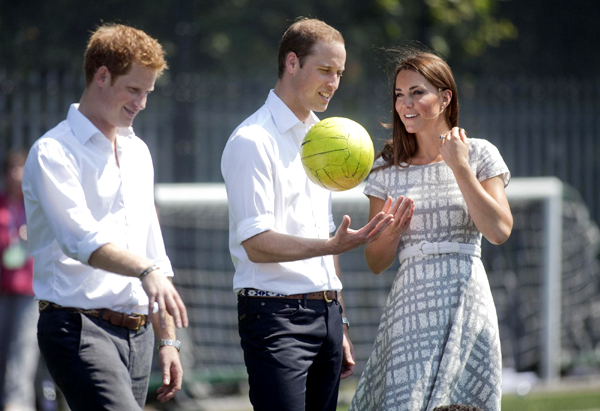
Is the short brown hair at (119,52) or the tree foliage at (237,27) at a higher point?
the tree foliage at (237,27)

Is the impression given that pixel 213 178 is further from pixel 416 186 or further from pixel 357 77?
pixel 416 186

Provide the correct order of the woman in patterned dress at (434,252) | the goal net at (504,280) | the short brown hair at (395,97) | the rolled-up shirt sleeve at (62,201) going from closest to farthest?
the rolled-up shirt sleeve at (62,201) → the woman in patterned dress at (434,252) → the short brown hair at (395,97) → the goal net at (504,280)

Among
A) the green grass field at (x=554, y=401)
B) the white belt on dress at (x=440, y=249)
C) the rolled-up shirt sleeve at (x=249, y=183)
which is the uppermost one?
the rolled-up shirt sleeve at (x=249, y=183)

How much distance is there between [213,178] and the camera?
28.1 feet

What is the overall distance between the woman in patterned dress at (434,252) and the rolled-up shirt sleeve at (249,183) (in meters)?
0.54

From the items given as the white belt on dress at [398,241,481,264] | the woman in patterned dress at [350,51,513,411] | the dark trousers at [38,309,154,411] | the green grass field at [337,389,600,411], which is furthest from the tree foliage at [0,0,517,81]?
the dark trousers at [38,309,154,411]

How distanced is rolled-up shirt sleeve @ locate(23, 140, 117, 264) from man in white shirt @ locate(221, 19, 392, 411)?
1.85 ft

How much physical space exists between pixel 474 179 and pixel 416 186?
34 centimetres

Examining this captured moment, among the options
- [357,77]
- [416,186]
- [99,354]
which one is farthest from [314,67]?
[357,77]

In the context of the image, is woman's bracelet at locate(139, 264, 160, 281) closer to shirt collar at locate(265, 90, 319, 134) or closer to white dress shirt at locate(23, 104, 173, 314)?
white dress shirt at locate(23, 104, 173, 314)

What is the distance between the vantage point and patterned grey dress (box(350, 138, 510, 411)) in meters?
3.43

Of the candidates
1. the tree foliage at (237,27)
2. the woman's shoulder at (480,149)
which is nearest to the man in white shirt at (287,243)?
the woman's shoulder at (480,149)

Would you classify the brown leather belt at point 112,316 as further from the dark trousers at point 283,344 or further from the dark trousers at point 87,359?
the dark trousers at point 283,344

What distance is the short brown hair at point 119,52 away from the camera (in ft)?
10.8
